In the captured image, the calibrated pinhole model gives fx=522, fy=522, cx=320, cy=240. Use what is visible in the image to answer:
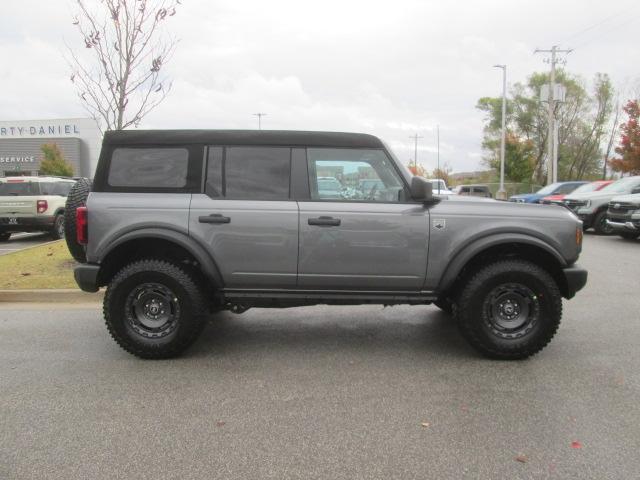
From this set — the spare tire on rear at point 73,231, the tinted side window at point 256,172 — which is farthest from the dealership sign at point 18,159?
the tinted side window at point 256,172

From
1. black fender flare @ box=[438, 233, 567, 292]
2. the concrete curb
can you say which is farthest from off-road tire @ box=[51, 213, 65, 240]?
black fender flare @ box=[438, 233, 567, 292]

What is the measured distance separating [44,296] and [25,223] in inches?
281

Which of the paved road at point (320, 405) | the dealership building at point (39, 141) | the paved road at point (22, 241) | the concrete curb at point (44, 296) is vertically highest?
the dealership building at point (39, 141)

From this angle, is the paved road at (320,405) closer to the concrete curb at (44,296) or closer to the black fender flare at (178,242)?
the black fender flare at (178,242)

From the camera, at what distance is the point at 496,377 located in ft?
13.3

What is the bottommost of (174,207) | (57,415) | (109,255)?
(57,415)

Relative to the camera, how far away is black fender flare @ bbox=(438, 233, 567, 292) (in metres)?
4.28

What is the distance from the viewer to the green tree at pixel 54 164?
4369cm

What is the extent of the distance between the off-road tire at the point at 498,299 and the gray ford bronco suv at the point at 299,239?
1 centimetres

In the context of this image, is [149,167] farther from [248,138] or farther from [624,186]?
[624,186]

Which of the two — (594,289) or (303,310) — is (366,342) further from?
(594,289)

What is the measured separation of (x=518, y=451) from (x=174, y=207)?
10.2 ft

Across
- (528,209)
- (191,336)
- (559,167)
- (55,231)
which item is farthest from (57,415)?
(559,167)

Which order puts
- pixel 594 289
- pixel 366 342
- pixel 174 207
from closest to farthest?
pixel 174 207
pixel 366 342
pixel 594 289
